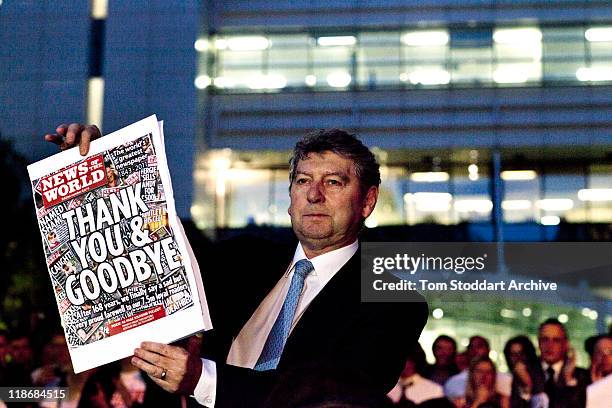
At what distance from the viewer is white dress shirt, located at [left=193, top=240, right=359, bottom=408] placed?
203 centimetres

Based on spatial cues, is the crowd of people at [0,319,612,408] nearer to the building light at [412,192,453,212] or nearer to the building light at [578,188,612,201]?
the building light at [412,192,453,212]

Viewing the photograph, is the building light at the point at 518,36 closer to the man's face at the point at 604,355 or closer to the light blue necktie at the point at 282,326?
the man's face at the point at 604,355

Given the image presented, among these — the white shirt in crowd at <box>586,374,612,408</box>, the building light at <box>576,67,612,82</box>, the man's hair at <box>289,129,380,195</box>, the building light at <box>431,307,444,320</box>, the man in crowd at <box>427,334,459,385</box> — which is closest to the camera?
the man's hair at <box>289,129,380,195</box>

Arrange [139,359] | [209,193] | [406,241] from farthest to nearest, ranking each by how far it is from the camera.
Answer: [209,193], [406,241], [139,359]

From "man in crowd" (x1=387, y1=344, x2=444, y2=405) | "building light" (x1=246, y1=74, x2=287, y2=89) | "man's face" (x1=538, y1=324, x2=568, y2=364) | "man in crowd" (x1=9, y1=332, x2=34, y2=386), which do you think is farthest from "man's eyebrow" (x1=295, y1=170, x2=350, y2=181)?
"building light" (x1=246, y1=74, x2=287, y2=89)

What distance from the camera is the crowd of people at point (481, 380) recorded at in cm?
632

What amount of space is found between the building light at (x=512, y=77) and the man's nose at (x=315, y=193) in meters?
14.6

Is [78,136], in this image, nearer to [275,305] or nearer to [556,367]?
[275,305]

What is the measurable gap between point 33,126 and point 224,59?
3.72 meters

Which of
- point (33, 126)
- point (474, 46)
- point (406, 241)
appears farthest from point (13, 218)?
point (474, 46)

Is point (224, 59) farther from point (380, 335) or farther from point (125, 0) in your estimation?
point (380, 335)

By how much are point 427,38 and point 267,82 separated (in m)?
3.13

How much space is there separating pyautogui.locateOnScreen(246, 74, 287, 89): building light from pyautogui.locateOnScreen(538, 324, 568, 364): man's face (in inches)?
416

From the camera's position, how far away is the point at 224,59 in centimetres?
1638
